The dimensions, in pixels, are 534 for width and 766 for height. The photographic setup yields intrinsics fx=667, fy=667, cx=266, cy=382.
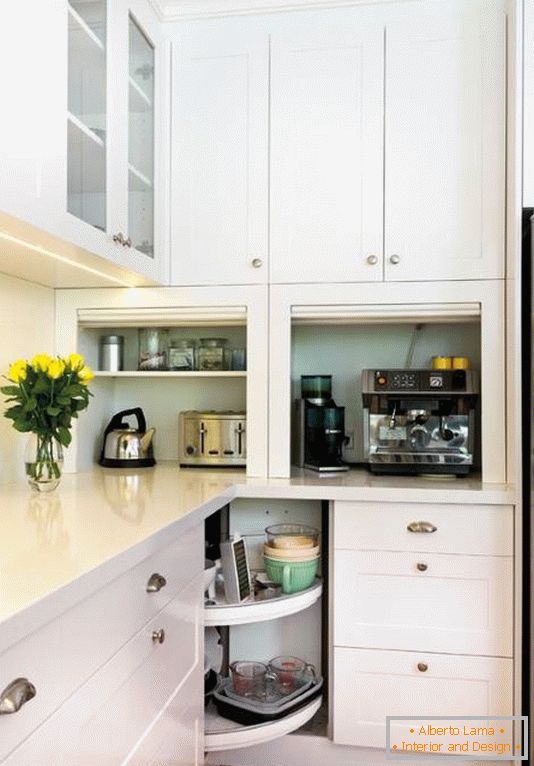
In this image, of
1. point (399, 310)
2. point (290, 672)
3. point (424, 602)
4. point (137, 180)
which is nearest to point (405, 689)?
point (424, 602)

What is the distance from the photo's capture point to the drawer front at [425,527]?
6.32 feet

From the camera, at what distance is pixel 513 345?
199 centimetres

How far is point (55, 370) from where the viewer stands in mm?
1783

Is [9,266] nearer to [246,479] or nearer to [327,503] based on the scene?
[246,479]

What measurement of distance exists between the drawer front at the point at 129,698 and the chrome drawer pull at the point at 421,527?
0.64m

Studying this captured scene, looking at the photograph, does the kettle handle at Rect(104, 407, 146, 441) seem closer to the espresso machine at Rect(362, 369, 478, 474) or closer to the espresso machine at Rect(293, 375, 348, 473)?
the espresso machine at Rect(293, 375, 348, 473)

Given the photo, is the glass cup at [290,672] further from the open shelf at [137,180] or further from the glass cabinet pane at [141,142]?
the open shelf at [137,180]

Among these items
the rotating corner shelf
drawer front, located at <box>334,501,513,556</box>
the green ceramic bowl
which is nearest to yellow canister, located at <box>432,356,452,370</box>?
drawer front, located at <box>334,501,513,556</box>

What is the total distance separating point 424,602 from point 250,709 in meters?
0.59

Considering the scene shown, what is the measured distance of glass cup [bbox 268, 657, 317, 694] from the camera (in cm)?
210

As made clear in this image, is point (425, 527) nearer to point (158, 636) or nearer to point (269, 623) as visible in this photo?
point (269, 623)

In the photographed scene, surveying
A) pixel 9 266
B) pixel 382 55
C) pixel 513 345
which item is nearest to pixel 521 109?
pixel 382 55

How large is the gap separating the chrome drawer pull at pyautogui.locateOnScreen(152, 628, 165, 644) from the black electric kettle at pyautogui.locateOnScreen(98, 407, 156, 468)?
1.07 metres

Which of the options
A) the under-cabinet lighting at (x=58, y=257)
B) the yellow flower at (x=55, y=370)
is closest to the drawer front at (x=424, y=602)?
the yellow flower at (x=55, y=370)
